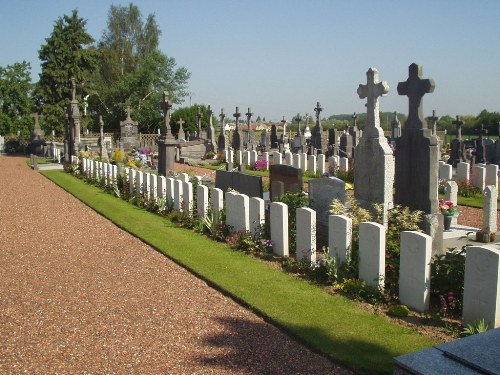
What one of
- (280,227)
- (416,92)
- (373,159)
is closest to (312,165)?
(373,159)

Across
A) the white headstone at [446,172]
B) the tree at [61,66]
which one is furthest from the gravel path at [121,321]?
the tree at [61,66]

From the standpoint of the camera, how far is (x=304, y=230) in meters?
7.82

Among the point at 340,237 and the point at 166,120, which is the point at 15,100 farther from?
the point at 340,237

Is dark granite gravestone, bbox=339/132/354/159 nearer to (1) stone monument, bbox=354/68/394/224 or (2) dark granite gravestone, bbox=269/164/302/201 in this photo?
(2) dark granite gravestone, bbox=269/164/302/201

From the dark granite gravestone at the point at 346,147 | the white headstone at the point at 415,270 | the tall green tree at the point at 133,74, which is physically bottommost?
the white headstone at the point at 415,270

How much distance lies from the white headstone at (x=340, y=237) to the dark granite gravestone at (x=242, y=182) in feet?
12.8

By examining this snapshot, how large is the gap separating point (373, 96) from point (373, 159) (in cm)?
134

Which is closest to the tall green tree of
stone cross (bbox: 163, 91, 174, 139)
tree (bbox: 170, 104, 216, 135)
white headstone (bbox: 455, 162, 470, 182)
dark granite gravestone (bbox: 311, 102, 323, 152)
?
tree (bbox: 170, 104, 216, 135)

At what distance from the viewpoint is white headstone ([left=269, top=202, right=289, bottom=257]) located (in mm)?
8320

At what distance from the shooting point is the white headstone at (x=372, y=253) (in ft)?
21.2

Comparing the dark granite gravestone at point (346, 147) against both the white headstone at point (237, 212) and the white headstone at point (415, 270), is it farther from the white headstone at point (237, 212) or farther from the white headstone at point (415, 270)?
the white headstone at point (415, 270)

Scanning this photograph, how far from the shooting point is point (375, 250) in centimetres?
650

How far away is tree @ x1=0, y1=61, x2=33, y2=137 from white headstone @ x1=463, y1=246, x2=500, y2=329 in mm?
58017

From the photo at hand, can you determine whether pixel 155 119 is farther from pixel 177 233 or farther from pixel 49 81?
pixel 177 233
